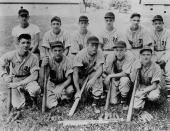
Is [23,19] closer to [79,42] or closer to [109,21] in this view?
[79,42]

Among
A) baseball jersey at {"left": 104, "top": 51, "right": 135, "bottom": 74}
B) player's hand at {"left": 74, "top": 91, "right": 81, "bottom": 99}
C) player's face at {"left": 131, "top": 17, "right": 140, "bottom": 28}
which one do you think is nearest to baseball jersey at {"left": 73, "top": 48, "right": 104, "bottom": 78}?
baseball jersey at {"left": 104, "top": 51, "right": 135, "bottom": 74}

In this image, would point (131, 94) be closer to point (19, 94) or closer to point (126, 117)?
point (126, 117)

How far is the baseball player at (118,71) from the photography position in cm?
336

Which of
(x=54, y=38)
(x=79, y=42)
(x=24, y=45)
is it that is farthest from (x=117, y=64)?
(x=24, y=45)

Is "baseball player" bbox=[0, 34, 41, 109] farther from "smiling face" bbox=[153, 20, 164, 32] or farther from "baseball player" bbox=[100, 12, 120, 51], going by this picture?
"smiling face" bbox=[153, 20, 164, 32]

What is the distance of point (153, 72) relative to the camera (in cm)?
330

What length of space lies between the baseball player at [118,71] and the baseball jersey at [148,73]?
4.3 inches

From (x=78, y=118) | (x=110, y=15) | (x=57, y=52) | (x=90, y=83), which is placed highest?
(x=110, y=15)

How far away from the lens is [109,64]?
11.6 ft

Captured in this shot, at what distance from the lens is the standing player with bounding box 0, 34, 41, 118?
10.7ft

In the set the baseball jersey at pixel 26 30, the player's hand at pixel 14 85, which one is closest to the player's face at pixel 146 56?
the player's hand at pixel 14 85

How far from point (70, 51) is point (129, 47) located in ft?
2.56

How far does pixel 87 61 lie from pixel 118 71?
0.38 metres

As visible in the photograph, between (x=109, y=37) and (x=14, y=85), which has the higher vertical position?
(x=109, y=37)
